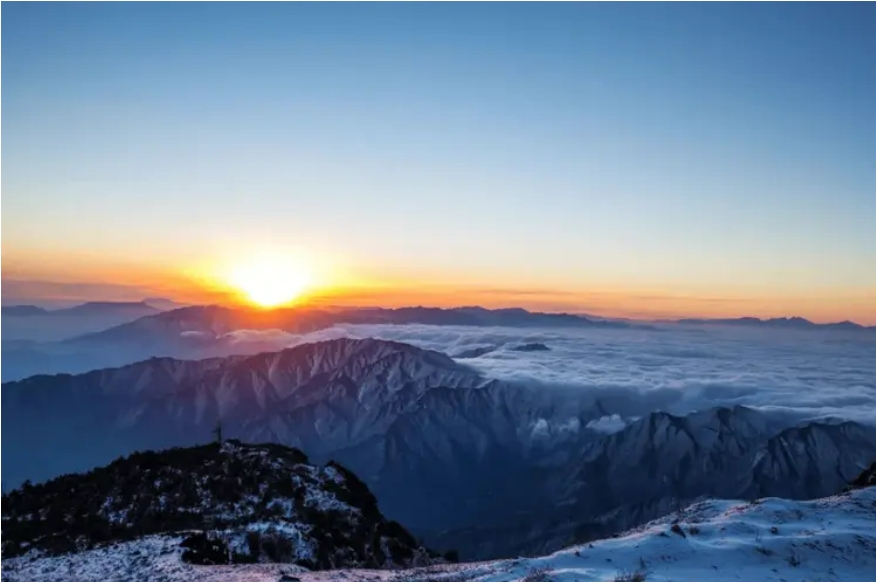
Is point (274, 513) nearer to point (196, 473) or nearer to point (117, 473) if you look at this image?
point (196, 473)

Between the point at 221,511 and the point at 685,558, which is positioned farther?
the point at 221,511

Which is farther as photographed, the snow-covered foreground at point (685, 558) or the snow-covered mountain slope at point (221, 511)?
the snow-covered mountain slope at point (221, 511)

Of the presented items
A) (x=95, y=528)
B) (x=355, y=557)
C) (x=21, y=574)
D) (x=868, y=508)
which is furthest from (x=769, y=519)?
(x=95, y=528)

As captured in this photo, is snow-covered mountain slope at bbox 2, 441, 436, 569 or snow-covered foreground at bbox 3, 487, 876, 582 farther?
snow-covered mountain slope at bbox 2, 441, 436, 569

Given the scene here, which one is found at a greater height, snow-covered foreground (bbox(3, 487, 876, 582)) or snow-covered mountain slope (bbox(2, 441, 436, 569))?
snow-covered foreground (bbox(3, 487, 876, 582))
